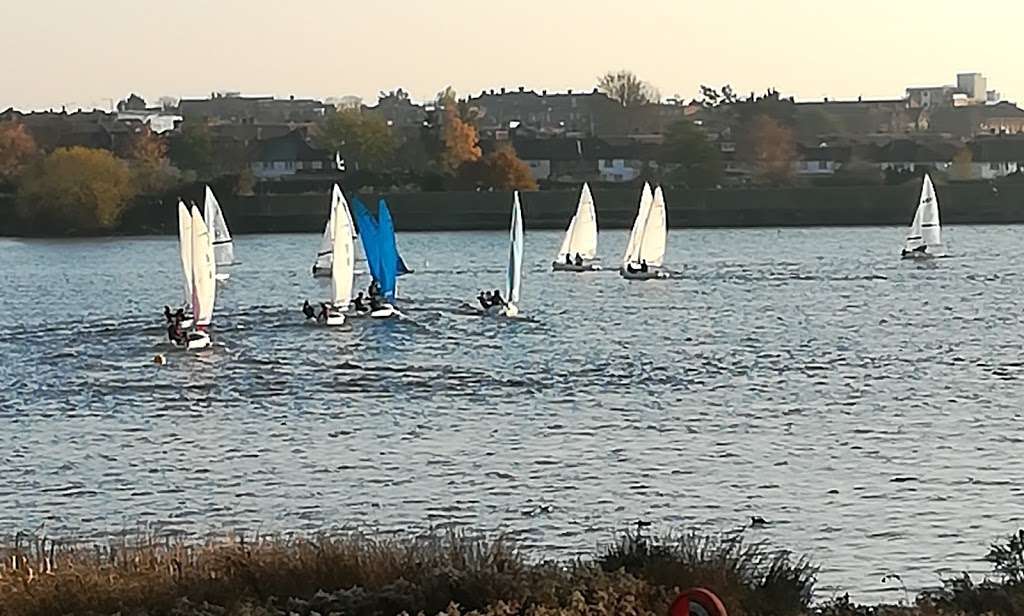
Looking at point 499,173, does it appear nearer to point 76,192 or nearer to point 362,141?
point 362,141

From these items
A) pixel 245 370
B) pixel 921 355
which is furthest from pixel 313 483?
pixel 921 355

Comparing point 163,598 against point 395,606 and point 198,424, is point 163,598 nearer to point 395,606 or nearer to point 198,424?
point 395,606

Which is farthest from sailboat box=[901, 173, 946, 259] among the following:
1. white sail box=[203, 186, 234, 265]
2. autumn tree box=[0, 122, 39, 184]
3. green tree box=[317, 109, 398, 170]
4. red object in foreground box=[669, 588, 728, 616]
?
red object in foreground box=[669, 588, 728, 616]

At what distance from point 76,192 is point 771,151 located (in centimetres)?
4568

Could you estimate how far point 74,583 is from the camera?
425 inches

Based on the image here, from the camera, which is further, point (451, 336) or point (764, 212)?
point (764, 212)

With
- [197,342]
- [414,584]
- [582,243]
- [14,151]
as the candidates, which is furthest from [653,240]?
[14,151]

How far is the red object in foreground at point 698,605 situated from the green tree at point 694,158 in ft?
330

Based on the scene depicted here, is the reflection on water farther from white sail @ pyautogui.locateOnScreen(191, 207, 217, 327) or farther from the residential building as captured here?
the residential building

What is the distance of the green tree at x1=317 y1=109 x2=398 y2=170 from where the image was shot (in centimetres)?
12062

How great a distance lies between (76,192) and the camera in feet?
328

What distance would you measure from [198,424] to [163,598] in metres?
17.1

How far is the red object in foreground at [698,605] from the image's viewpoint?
7.95m

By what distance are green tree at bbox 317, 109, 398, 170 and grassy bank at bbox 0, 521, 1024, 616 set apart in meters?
108
